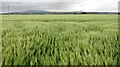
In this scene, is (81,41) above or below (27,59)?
above

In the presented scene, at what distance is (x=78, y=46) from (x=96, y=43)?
725 mm

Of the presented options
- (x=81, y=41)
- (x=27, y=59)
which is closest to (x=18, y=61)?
(x=27, y=59)

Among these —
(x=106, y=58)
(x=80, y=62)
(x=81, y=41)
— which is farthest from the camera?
(x=81, y=41)

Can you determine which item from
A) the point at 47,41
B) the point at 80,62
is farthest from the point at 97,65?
the point at 47,41

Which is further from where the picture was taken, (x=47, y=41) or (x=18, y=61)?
(x=47, y=41)

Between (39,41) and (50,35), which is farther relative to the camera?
(50,35)

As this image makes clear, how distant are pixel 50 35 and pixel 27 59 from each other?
184 centimetres

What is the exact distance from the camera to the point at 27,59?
475 centimetres

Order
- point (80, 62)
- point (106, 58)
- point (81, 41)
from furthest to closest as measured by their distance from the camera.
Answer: point (81, 41), point (106, 58), point (80, 62)

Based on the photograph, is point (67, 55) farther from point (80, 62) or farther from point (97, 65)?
point (97, 65)

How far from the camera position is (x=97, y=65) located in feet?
15.2

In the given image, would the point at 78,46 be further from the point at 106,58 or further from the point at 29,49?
the point at 29,49

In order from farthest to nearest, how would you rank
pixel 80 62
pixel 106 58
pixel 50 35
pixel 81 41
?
1. pixel 50 35
2. pixel 81 41
3. pixel 106 58
4. pixel 80 62

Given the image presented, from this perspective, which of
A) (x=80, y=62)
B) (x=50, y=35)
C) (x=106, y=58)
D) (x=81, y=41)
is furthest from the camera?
(x=50, y=35)
